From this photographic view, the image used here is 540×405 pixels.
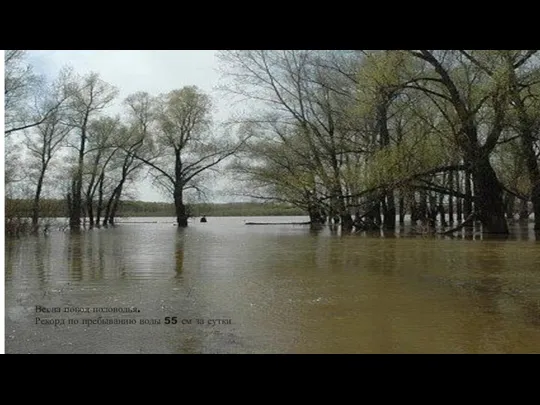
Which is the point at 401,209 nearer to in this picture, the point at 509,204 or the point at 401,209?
the point at 401,209

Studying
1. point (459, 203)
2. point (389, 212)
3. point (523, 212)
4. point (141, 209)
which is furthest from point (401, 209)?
point (141, 209)

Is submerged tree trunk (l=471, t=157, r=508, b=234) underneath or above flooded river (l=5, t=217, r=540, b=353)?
above

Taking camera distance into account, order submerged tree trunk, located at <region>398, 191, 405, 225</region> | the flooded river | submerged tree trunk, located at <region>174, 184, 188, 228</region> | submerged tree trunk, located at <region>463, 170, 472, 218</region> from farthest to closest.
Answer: submerged tree trunk, located at <region>398, 191, 405, 225</region> → submerged tree trunk, located at <region>463, 170, 472, 218</region> → submerged tree trunk, located at <region>174, 184, 188, 228</region> → the flooded river

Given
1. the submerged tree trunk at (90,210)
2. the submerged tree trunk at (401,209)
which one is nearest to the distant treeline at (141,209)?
the submerged tree trunk at (90,210)

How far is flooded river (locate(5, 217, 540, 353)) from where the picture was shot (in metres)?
3.31

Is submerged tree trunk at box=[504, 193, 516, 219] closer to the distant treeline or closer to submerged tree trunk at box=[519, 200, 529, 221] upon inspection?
submerged tree trunk at box=[519, 200, 529, 221]

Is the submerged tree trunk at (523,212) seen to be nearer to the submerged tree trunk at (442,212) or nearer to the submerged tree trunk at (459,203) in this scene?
the submerged tree trunk at (459,203)

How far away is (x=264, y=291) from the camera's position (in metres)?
3.94

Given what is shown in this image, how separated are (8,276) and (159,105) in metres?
1.73

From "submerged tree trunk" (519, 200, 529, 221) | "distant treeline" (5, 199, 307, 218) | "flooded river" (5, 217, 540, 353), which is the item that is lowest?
"flooded river" (5, 217, 540, 353)

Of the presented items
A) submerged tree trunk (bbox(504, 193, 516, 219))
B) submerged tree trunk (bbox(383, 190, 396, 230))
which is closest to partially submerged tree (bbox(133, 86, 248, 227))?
submerged tree trunk (bbox(383, 190, 396, 230))
